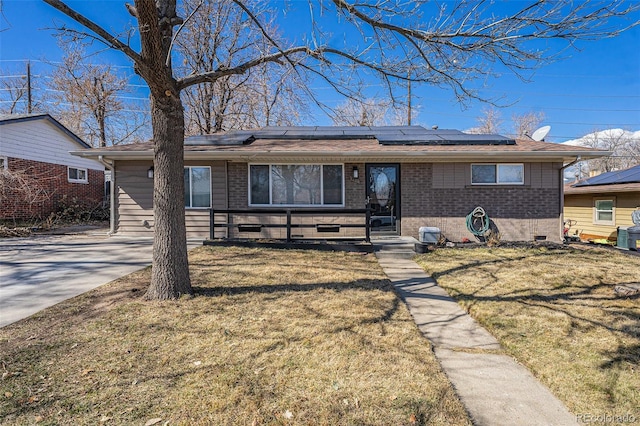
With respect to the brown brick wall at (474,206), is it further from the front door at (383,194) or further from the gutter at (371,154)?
the gutter at (371,154)

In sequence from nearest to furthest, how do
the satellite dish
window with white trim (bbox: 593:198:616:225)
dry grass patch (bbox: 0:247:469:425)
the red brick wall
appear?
1. dry grass patch (bbox: 0:247:469:425)
2. the satellite dish
3. the red brick wall
4. window with white trim (bbox: 593:198:616:225)

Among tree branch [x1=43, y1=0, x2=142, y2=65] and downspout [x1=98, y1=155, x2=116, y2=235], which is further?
downspout [x1=98, y1=155, x2=116, y2=235]

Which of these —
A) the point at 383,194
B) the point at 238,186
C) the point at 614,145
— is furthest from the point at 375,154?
the point at 614,145

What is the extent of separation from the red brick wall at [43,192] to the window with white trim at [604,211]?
21.9 meters

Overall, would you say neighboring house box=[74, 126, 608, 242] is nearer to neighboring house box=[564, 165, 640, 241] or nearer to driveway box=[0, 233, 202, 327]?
driveway box=[0, 233, 202, 327]

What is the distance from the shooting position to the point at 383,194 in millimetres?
9508

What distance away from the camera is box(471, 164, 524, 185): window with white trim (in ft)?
30.4

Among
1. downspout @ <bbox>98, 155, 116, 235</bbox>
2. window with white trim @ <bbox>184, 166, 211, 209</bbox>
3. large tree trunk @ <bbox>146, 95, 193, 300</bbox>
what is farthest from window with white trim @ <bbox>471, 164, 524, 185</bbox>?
downspout @ <bbox>98, 155, 116, 235</bbox>

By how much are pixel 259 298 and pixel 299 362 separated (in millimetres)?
1732

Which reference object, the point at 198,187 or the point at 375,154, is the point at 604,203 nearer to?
the point at 375,154

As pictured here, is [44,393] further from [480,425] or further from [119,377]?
[480,425]

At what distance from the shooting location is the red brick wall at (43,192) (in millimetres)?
12844

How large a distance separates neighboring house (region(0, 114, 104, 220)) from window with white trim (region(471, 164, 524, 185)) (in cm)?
1444

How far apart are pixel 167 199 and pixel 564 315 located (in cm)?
506
